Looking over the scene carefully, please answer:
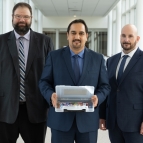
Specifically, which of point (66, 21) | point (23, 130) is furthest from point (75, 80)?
point (66, 21)

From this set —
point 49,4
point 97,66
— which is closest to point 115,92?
point 97,66

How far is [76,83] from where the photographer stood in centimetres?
228

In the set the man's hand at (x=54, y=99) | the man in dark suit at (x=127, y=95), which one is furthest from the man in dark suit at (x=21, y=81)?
the man in dark suit at (x=127, y=95)

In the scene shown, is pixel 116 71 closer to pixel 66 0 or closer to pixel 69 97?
pixel 69 97

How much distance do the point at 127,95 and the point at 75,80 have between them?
1.96 ft

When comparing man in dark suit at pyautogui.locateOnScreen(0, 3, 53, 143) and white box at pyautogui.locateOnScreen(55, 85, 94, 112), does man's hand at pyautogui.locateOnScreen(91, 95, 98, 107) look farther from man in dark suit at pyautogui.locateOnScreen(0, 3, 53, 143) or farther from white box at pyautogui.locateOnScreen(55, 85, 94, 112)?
man in dark suit at pyautogui.locateOnScreen(0, 3, 53, 143)

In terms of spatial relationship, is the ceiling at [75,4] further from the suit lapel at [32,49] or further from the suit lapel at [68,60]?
the suit lapel at [68,60]

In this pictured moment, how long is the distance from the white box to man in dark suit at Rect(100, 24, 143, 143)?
604 millimetres

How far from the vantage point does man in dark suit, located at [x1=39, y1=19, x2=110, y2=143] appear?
2.27 metres

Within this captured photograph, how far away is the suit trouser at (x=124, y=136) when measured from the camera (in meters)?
2.57

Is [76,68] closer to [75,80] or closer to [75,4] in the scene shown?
[75,80]

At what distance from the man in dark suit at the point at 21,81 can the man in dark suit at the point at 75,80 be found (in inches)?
12.7

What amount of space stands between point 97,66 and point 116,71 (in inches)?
17.2

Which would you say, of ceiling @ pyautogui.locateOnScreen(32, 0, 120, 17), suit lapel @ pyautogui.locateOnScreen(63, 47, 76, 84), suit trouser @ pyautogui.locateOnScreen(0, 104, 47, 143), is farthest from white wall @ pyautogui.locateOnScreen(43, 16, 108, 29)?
suit lapel @ pyautogui.locateOnScreen(63, 47, 76, 84)
